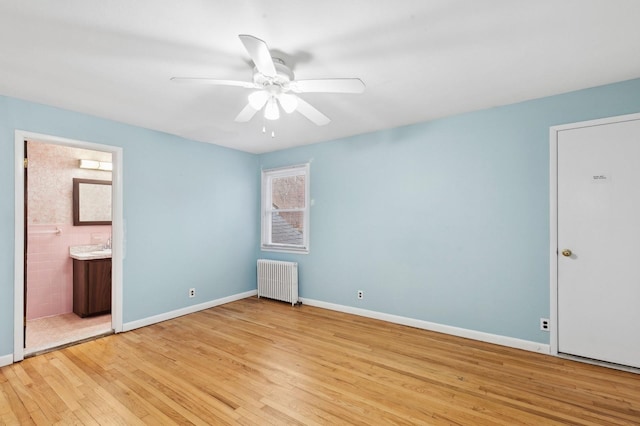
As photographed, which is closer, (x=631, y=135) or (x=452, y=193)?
(x=631, y=135)

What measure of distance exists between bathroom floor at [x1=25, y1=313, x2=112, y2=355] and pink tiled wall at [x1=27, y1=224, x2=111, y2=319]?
0.16 metres

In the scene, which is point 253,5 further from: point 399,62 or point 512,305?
point 512,305

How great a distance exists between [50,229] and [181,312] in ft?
6.88

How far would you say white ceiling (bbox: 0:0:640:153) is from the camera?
167 cm

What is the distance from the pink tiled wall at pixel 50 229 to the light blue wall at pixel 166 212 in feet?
4.49

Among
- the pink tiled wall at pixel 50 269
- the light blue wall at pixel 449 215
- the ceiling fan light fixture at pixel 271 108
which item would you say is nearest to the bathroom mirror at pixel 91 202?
the pink tiled wall at pixel 50 269

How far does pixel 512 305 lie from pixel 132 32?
3.92 metres

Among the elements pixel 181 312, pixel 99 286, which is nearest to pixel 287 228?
pixel 181 312

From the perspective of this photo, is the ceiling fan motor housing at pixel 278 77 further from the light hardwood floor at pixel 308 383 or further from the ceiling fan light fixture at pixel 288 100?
the light hardwood floor at pixel 308 383

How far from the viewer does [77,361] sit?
2.79 metres

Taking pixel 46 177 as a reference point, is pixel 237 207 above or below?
below

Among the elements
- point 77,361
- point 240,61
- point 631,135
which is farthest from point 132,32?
point 631,135

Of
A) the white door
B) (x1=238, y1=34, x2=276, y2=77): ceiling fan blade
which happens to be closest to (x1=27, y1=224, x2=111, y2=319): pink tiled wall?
(x1=238, y1=34, x2=276, y2=77): ceiling fan blade

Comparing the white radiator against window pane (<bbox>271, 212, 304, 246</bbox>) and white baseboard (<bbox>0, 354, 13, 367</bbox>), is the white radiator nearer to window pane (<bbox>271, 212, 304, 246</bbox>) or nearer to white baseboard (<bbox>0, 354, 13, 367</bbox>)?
window pane (<bbox>271, 212, 304, 246</bbox>)
